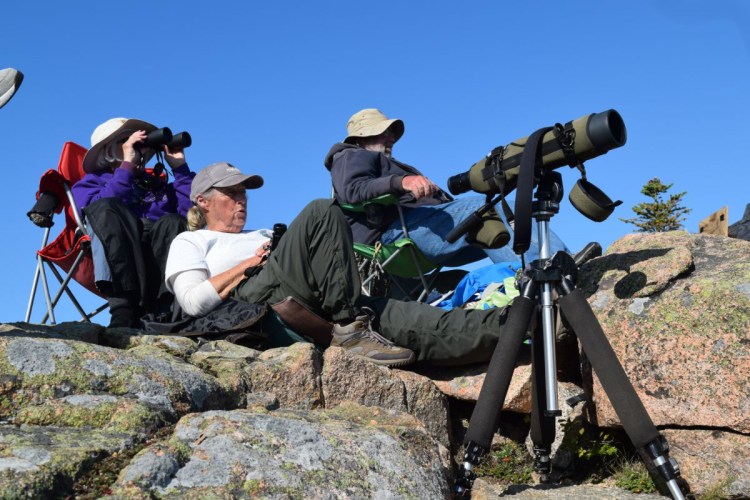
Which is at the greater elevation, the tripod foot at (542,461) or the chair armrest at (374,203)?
the chair armrest at (374,203)

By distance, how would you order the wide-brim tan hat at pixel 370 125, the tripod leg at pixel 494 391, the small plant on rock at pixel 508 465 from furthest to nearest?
the wide-brim tan hat at pixel 370 125 → the small plant on rock at pixel 508 465 → the tripod leg at pixel 494 391

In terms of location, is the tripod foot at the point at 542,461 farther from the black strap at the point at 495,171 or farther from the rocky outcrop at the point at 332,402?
the black strap at the point at 495,171

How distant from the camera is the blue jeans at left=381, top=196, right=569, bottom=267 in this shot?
596 cm

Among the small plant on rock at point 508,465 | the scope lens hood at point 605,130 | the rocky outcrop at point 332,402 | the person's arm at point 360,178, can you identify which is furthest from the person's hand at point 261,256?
the scope lens hood at point 605,130

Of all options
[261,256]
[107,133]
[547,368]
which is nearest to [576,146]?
[547,368]

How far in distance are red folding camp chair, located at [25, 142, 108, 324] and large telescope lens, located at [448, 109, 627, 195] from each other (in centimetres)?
401

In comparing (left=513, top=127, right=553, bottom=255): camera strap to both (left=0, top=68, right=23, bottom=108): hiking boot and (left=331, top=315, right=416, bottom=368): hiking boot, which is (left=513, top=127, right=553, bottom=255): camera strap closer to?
(left=331, top=315, right=416, bottom=368): hiking boot

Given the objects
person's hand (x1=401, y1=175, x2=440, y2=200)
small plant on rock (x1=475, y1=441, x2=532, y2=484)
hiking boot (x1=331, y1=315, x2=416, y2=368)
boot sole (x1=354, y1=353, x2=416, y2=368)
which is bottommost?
small plant on rock (x1=475, y1=441, x2=532, y2=484)

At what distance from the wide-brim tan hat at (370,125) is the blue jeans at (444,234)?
711 mm

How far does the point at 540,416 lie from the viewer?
12.7 feet

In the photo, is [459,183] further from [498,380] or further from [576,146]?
[498,380]

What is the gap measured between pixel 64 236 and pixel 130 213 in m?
1.07

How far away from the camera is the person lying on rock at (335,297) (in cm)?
468

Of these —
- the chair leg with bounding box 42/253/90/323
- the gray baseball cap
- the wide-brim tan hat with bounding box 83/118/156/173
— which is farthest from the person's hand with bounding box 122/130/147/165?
the gray baseball cap
